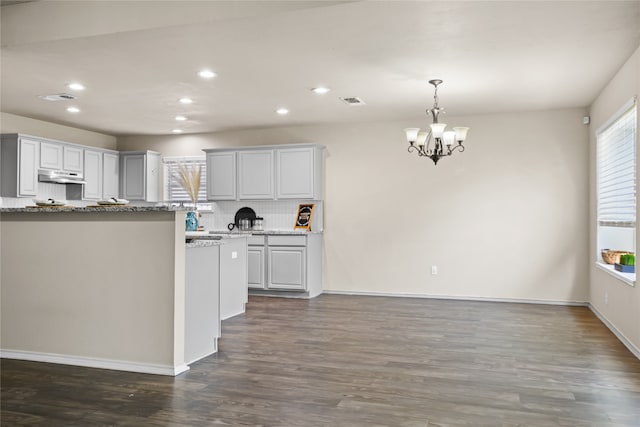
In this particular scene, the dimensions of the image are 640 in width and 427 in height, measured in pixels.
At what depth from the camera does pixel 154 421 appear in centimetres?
280

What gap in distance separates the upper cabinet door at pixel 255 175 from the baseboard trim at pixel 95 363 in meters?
4.21

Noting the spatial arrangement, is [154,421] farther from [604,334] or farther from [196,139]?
[196,139]

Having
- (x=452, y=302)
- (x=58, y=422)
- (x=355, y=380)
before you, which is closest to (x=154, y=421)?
(x=58, y=422)

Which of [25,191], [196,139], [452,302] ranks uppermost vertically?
[196,139]

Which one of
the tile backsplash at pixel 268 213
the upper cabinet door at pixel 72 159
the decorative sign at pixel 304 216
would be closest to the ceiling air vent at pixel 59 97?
the upper cabinet door at pixel 72 159

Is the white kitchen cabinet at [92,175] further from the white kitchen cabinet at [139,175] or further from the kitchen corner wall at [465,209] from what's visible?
the kitchen corner wall at [465,209]

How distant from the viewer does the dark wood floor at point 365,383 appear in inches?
113

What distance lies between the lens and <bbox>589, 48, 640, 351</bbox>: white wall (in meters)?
4.24

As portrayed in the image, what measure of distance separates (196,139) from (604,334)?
21.3ft

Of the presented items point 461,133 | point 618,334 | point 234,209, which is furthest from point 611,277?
point 234,209

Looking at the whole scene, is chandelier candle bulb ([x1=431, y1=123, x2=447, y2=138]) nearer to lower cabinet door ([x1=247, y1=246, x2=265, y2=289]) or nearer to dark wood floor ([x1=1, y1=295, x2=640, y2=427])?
dark wood floor ([x1=1, y1=295, x2=640, y2=427])

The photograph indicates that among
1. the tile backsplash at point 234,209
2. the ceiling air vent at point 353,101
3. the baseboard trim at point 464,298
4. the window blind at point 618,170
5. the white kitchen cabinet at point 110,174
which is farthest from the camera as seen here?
the white kitchen cabinet at point 110,174

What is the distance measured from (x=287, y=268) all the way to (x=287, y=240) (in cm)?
40

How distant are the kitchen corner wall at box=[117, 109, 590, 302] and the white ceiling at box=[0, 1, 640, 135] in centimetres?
63
